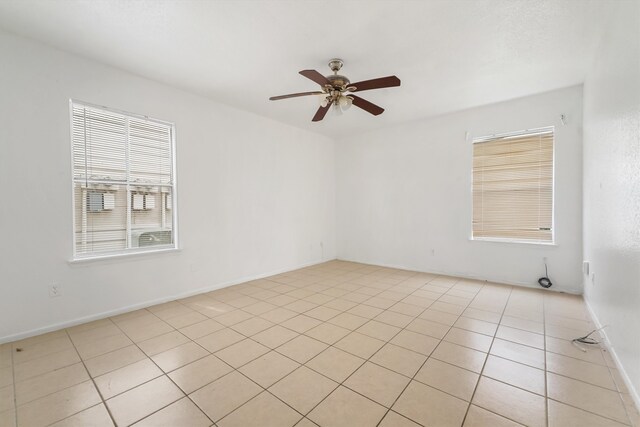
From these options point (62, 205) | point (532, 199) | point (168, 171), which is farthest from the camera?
point (532, 199)

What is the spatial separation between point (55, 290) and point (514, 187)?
6.03 metres

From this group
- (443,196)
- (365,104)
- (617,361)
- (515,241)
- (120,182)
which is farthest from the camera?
(443,196)

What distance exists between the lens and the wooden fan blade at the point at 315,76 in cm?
237

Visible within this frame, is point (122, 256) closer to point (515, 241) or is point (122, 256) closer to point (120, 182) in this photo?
point (120, 182)

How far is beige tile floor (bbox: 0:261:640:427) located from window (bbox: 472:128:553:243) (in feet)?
3.85

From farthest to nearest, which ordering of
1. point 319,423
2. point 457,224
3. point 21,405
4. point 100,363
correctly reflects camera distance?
point 457,224 < point 100,363 < point 21,405 < point 319,423

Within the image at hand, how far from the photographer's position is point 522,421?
60.5 inches

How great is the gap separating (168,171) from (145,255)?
1.15m

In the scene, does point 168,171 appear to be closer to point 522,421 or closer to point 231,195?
point 231,195

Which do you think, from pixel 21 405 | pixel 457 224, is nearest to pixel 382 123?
pixel 457 224

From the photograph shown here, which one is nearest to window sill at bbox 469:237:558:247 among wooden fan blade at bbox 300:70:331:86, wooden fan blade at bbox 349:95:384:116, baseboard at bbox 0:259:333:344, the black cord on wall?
the black cord on wall

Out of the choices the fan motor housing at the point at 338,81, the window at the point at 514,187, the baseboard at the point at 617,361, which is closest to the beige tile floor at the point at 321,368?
the baseboard at the point at 617,361

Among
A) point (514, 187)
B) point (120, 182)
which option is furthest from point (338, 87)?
point (514, 187)

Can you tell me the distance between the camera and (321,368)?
205 centimetres
